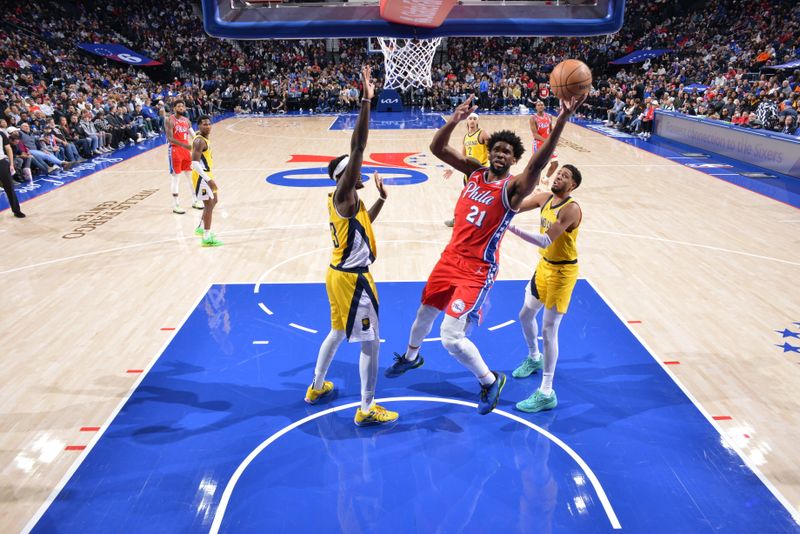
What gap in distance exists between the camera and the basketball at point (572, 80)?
11.9 ft

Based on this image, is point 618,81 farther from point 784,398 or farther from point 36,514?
point 36,514

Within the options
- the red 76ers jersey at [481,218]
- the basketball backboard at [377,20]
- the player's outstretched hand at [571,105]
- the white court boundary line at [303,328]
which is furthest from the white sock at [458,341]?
the basketball backboard at [377,20]

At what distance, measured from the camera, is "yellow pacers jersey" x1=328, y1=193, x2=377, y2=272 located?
3.74m

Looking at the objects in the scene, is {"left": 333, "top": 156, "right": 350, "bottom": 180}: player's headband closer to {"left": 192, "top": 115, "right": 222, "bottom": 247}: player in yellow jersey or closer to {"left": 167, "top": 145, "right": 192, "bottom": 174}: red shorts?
{"left": 192, "top": 115, "right": 222, "bottom": 247}: player in yellow jersey

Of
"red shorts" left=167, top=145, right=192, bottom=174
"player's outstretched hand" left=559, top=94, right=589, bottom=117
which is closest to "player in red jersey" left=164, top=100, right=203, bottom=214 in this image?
"red shorts" left=167, top=145, right=192, bottom=174

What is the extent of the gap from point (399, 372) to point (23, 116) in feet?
39.9

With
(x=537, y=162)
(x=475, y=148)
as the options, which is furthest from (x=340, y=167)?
(x=475, y=148)

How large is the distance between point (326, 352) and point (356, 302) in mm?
511

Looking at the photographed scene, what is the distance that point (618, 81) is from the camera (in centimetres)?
2655

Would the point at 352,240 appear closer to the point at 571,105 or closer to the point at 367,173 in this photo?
the point at 571,105

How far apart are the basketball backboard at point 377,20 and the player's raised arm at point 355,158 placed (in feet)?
8.22

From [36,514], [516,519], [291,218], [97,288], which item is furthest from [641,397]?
[291,218]

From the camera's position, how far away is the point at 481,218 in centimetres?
377

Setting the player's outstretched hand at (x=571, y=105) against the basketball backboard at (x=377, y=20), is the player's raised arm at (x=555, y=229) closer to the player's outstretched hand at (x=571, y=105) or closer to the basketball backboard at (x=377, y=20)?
the player's outstretched hand at (x=571, y=105)
